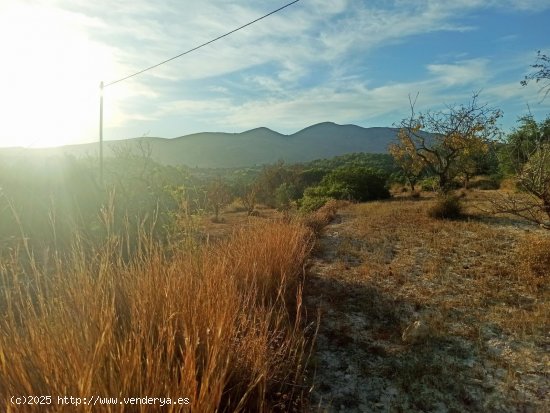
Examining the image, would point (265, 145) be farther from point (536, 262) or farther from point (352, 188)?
point (536, 262)

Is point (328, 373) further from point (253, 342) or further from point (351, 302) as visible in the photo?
point (351, 302)

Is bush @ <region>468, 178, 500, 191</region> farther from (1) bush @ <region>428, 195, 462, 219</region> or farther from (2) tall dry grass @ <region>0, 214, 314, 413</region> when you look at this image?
(2) tall dry grass @ <region>0, 214, 314, 413</region>

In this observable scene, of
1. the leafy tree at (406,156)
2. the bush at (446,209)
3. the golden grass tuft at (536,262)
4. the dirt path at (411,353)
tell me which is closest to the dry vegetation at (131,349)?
the dirt path at (411,353)

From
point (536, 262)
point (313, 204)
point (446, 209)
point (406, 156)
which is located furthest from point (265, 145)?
point (536, 262)

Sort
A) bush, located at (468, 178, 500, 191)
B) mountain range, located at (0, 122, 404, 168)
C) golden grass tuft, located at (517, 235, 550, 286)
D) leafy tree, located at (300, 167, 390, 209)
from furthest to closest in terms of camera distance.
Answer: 1. mountain range, located at (0, 122, 404, 168)
2. bush, located at (468, 178, 500, 191)
3. leafy tree, located at (300, 167, 390, 209)
4. golden grass tuft, located at (517, 235, 550, 286)

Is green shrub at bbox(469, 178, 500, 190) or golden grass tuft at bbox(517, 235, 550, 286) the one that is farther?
green shrub at bbox(469, 178, 500, 190)

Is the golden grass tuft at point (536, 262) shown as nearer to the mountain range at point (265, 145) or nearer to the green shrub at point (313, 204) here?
the green shrub at point (313, 204)

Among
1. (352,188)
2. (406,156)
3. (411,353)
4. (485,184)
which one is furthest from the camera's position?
(406,156)

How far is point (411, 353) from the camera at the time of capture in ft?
12.4

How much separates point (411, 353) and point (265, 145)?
10215 cm

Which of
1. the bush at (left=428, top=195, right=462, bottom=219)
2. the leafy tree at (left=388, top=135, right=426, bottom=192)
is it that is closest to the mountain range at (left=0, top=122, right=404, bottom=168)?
the leafy tree at (left=388, top=135, right=426, bottom=192)

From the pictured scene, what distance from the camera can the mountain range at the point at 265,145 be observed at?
3469 inches

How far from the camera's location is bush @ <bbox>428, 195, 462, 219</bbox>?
37.7ft

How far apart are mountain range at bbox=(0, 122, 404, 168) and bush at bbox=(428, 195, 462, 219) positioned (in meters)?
62.2
